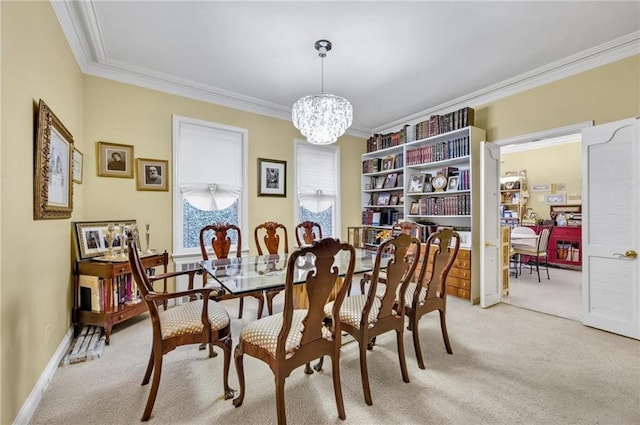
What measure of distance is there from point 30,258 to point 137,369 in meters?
1.08

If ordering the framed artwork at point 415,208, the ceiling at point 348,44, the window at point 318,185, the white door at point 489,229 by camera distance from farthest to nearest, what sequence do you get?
the window at point 318,185
the framed artwork at point 415,208
the white door at point 489,229
the ceiling at point 348,44

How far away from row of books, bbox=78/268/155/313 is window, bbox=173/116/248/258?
860 millimetres

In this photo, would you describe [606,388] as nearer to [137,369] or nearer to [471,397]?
[471,397]

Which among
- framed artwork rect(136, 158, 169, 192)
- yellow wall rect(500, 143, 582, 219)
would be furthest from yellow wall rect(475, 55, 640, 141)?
framed artwork rect(136, 158, 169, 192)

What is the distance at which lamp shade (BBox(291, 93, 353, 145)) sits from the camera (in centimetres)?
276

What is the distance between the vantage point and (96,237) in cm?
289

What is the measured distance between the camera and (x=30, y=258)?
176 cm

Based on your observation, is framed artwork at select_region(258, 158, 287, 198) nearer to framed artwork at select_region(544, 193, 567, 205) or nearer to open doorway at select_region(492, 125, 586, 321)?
open doorway at select_region(492, 125, 586, 321)

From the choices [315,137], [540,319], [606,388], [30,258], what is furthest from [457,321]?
[30,258]

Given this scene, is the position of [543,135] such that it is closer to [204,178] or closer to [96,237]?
[204,178]

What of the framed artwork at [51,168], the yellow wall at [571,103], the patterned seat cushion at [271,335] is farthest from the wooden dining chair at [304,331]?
the yellow wall at [571,103]

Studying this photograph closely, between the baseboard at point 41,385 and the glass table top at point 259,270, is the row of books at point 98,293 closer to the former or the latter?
the baseboard at point 41,385

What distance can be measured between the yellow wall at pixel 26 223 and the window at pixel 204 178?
1323mm

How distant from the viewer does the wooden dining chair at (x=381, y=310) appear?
1783 mm
